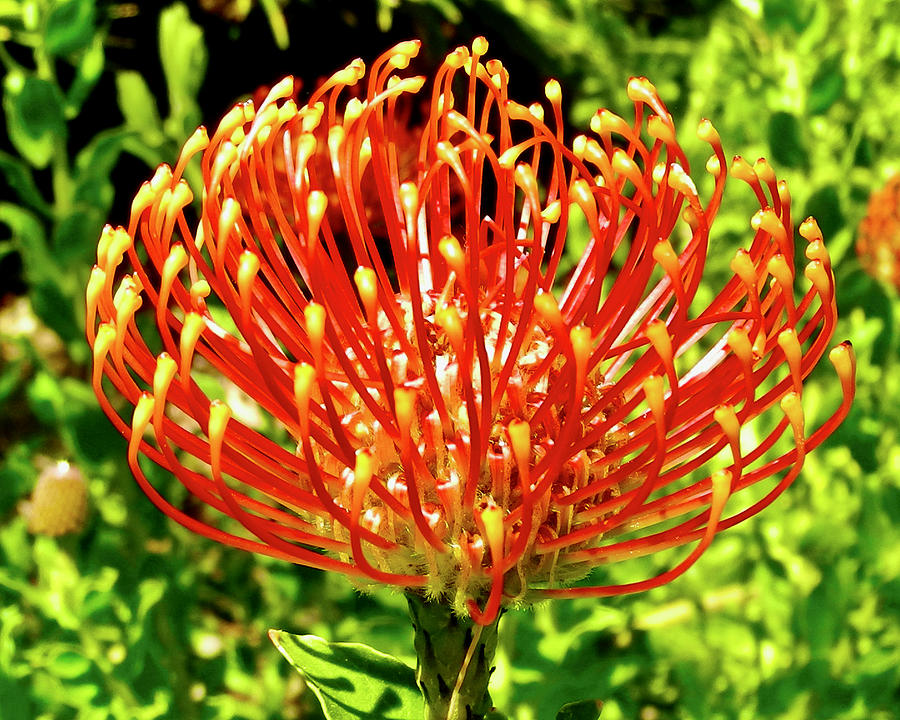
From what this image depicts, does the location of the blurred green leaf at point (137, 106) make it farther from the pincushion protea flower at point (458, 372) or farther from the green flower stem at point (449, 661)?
the green flower stem at point (449, 661)

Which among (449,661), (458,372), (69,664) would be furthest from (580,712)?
(69,664)

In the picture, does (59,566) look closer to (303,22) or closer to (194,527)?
(194,527)

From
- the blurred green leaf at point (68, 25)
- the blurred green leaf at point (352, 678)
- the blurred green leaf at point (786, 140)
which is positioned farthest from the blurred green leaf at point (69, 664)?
the blurred green leaf at point (786, 140)

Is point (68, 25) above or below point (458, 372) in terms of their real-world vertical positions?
above

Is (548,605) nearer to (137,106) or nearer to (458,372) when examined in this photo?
(458,372)

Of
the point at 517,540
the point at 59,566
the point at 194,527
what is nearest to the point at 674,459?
the point at 517,540

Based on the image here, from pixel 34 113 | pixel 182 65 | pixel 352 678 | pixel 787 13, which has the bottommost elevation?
pixel 352 678
